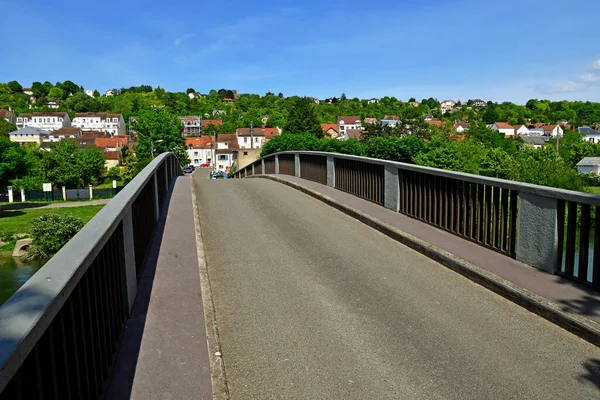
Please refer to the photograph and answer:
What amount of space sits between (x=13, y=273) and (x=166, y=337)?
40.3 meters

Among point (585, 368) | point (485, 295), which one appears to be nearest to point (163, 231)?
point (485, 295)

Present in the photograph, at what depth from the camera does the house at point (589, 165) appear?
308 ft

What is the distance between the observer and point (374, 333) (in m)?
5.02

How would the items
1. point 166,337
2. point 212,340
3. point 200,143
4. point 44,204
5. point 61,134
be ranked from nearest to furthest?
point 166,337
point 212,340
point 44,204
point 200,143
point 61,134

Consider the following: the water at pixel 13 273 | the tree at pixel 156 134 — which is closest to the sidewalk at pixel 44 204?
the tree at pixel 156 134

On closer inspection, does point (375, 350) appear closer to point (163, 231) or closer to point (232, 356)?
point (232, 356)

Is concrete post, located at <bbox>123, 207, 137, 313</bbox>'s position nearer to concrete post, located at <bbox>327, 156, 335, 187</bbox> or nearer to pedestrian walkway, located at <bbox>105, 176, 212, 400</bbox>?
pedestrian walkway, located at <bbox>105, 176, 212, 400</bbox>

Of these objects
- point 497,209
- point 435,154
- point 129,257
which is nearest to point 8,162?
point 435,154

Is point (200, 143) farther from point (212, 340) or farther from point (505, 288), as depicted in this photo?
point (212, 340)

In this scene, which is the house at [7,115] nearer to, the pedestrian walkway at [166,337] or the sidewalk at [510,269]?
the sidewalk at [510,269]

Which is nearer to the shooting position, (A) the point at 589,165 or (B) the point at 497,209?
(B) the point at 497,209

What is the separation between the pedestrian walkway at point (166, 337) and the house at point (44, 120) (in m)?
210

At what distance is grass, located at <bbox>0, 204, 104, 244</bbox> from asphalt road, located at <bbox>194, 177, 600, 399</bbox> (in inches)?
1681

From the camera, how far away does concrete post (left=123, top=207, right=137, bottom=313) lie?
499cm
